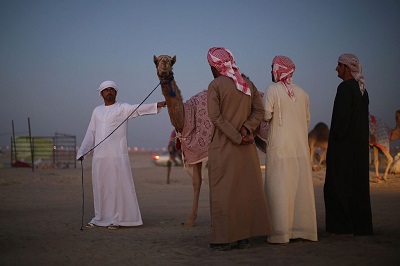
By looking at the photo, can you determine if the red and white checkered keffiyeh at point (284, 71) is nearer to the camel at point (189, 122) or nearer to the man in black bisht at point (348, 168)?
the man in black bisht at point (348, 168)

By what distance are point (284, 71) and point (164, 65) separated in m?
2.08

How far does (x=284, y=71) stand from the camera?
6254 mm

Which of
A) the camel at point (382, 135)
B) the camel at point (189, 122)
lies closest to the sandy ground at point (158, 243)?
the camel at point (189, 122)

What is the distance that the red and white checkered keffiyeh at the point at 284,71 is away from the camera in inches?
246

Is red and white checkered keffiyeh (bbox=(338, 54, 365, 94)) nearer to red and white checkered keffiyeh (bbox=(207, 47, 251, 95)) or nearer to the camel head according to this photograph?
red and white checkered keffiyeh (bbox=(207, 47, 251, 95))

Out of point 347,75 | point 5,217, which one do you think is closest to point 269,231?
point 347,75

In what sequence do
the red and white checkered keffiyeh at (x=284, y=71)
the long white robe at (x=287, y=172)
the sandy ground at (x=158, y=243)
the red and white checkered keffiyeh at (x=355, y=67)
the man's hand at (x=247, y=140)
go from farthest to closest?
the red and white checkered keffiyeh at (x=355, y=67)
the red and white checkered keffiyeh at (x=284, y=71)
the long white robe at (x=287, y=172)
the man's hand at (x=247, y=140)
the sandy ground at (x=158, y=243)

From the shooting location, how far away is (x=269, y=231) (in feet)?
19.0

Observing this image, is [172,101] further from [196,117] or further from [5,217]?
[5,217]

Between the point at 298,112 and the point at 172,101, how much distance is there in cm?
225

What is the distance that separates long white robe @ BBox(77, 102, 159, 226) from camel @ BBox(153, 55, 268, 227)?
359mm

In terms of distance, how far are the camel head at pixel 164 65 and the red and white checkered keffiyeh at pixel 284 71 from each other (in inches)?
74.5

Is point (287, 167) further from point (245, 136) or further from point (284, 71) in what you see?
point (284, 71)

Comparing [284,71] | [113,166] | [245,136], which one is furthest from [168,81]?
[245,136]
